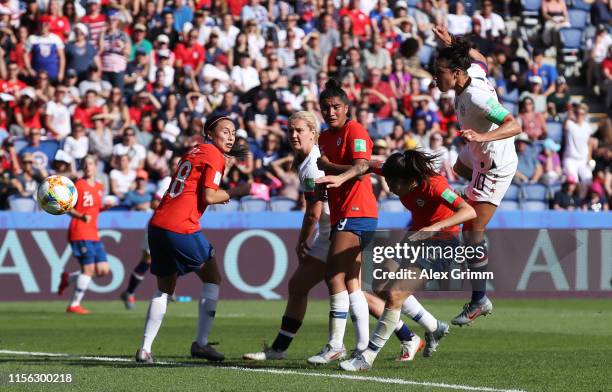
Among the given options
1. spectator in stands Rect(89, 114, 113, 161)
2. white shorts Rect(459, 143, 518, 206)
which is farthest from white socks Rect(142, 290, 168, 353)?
spectator in stands Rect(89, 114, 113, 161)

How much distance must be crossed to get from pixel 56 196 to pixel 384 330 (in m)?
4.37

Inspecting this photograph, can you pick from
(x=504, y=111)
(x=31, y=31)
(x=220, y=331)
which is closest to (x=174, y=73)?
(x=31, y=31)

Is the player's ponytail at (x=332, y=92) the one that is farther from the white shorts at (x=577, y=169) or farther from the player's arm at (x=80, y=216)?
the white shorts at (x=577, y=169)

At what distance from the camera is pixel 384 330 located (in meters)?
9.85

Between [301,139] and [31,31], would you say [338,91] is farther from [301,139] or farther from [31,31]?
[31,31]

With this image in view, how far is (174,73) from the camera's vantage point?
80.9ft

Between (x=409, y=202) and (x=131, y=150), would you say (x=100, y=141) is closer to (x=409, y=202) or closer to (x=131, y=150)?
(x=131, y=150)

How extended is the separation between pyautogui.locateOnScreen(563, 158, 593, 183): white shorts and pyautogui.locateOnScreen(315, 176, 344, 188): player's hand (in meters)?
15.7

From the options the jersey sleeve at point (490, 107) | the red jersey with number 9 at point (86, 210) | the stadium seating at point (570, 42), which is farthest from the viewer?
the stadium seating at point (570, 42)

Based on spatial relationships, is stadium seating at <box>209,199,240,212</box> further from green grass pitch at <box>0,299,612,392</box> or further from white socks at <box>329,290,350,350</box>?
white socks at <box>329,290,350,350</box>

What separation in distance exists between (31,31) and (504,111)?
16050 mm

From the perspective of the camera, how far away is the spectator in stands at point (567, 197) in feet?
76.3

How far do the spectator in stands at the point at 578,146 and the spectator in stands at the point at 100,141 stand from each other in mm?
8963

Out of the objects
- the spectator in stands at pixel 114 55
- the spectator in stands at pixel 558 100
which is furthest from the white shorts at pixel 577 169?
the spectator in stands at pixel 114 55
